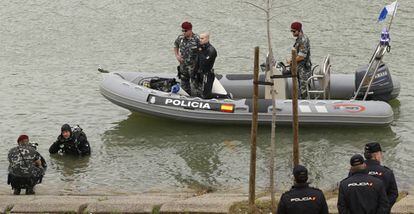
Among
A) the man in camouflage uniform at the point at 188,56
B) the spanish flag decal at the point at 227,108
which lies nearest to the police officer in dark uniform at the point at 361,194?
the spanish flag decal at the point at 227,108

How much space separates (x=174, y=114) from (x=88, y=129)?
153 centimetres

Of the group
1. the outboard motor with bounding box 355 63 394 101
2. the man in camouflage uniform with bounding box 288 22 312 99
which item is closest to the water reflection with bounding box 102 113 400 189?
the outboard motor with bounding box 355 63 394 101

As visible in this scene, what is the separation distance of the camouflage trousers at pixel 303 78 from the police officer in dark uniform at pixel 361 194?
6.91 meters

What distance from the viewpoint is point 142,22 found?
22.7 m

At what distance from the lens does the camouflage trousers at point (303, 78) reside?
45.4 feet

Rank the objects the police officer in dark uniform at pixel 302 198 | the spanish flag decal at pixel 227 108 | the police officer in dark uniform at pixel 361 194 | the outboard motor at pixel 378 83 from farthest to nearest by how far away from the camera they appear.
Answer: the outboard motor at pixel 378 83 → the spanish flag decal at pixel 227 108 → the police officer in dark uniform at pixel 361 194 → the police officer in dark uniform at pixel 302 198

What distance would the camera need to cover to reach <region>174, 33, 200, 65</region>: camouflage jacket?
44.4 feet

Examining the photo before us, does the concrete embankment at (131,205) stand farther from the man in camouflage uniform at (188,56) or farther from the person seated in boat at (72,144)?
the man in camouflage uniform at (188,56)

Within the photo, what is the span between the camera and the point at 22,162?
10.0m

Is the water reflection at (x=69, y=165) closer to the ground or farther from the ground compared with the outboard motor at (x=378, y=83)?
closer to the ground

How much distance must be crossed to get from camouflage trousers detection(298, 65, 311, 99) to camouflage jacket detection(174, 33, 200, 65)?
1.82 meters

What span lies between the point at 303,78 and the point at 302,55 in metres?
0.59

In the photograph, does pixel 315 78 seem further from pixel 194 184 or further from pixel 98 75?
pixel 98 75

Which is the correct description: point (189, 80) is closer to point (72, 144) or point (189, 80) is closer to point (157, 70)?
point (72, 144)
